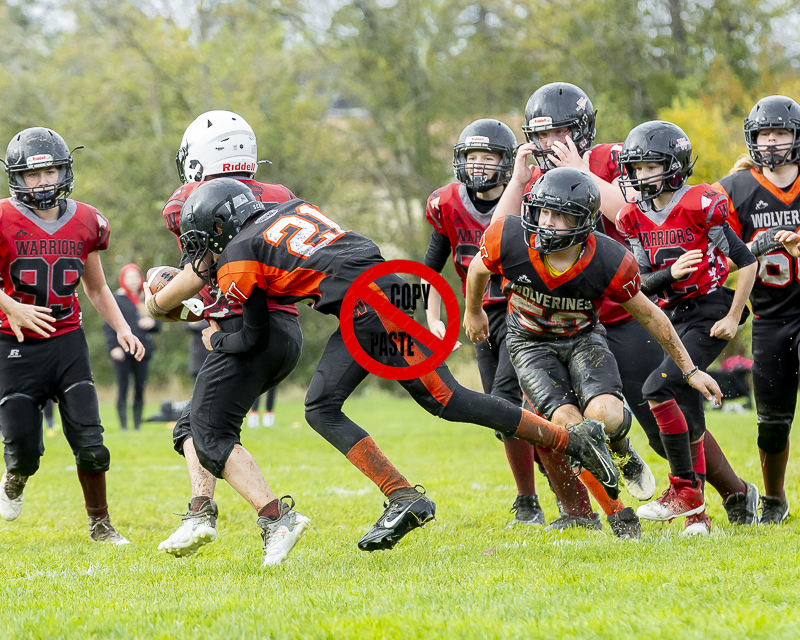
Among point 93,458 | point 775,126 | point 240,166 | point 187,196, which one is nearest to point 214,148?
point 240,166

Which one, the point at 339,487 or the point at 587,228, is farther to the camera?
the point at 339,487

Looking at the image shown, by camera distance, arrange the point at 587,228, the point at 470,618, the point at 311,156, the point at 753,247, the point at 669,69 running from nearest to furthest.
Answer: the point at 470,618, the point at 587,228, the point at 753,247, the point at 669,69, the point at 311,156

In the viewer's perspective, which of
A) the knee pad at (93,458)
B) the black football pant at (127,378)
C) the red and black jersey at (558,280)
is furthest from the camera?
the black football pant at (127,378)

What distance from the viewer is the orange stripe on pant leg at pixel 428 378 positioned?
4.17 meters

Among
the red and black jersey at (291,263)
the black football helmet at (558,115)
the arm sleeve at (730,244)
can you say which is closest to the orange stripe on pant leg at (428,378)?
the red and black jersey at (291,263)

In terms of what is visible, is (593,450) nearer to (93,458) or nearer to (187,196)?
(187,196)

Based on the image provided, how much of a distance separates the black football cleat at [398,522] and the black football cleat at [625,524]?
983mm

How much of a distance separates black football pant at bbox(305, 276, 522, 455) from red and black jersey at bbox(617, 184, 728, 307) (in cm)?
136

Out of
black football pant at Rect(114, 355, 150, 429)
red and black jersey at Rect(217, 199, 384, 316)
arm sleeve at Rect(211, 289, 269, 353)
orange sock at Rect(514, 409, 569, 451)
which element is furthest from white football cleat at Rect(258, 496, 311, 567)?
black football pant at Rect(114, 355, 150, 429)

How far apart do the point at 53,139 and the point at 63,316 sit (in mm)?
997

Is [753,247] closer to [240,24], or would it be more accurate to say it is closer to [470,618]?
[470,618]

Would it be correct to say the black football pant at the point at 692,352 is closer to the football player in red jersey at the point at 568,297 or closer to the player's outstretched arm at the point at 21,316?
the football player in red jersey at the point at 568,297

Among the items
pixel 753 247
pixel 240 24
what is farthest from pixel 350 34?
pixel 753 247

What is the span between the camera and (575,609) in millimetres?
3145
